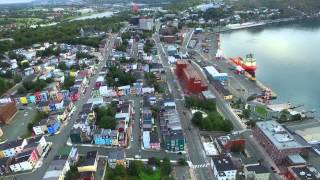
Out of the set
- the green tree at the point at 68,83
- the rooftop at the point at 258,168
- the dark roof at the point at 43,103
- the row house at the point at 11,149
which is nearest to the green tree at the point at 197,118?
the rooftop at the point at 258,168

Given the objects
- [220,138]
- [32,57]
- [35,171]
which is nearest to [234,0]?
[32,57]

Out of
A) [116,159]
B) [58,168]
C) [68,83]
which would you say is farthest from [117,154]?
[68,83]

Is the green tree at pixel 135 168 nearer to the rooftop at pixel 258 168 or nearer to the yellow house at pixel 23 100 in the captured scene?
the rooftop at pixel 258 168

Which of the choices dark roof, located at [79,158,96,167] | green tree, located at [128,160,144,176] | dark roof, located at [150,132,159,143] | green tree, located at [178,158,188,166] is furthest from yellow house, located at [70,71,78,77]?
green tree, located at [178,158,188,166]

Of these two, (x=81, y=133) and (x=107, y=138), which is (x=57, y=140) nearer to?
(x=81, y=133)

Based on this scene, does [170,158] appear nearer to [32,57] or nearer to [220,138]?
[220,138]

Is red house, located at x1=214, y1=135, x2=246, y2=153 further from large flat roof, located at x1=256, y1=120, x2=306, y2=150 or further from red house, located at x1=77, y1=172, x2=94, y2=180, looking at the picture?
red house, located at x1=77, y1=172, x2=94, y2=180
